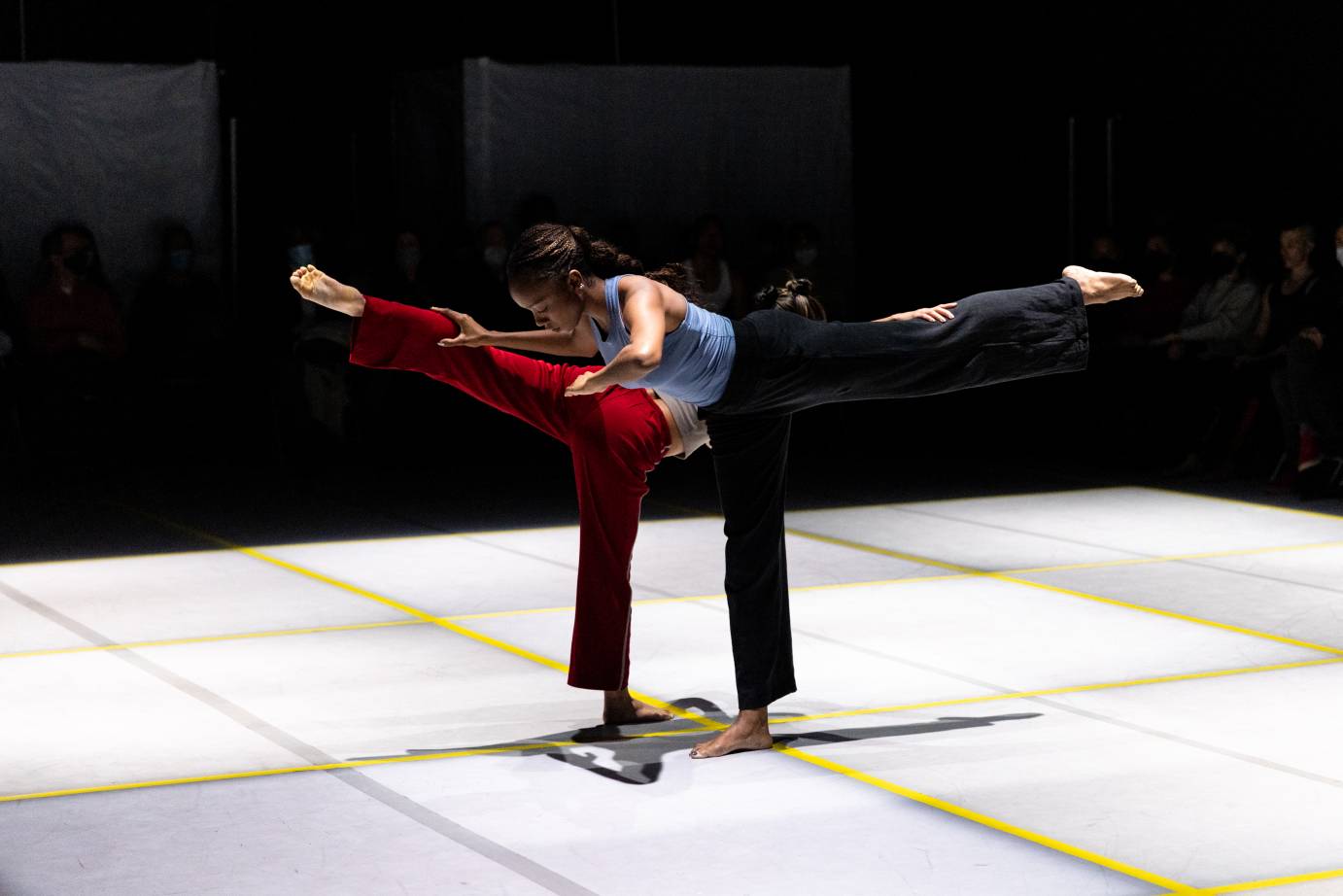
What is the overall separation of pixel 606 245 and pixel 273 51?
8.99 meters

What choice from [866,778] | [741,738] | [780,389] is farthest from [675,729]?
[780,389]

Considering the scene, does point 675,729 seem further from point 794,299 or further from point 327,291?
point 327,291

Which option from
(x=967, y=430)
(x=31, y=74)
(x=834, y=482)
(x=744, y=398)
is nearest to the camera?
(x=744, y=398)

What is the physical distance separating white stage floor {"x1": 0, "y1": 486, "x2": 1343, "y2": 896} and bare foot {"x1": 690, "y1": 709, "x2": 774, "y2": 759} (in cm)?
7

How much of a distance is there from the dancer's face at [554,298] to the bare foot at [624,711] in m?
1.03

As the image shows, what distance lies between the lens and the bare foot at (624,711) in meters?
5.05

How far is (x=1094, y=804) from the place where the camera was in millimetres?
4305

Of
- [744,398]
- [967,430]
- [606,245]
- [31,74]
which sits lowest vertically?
[967,430]

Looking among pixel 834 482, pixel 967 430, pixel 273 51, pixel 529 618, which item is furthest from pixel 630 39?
pixel 529 618

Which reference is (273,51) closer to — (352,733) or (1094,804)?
(352,733)

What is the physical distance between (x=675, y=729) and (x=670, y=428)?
80 cm

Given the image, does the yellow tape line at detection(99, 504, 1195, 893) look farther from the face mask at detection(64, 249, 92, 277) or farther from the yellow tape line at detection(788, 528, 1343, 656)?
the face mask at detection(64, 249, 92, 277)

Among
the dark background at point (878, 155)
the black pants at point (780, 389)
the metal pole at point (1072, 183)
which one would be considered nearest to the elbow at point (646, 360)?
the black pants at point (780, 389)

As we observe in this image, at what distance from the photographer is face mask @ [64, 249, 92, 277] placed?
10836mm
